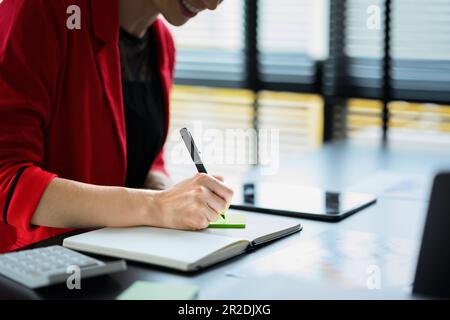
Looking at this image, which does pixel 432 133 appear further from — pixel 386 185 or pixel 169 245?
pixel 169 245

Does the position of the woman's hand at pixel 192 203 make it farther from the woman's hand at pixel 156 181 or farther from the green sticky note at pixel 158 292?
the woman's hand at pixel 156 181

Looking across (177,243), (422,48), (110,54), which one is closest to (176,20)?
(110,54)

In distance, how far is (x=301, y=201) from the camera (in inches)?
64.0

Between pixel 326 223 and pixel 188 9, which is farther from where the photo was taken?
pixel 188 9

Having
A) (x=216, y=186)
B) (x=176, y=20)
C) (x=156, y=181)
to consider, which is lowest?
(x=156, y=181)

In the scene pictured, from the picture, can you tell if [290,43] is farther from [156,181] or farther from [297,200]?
[297,200]

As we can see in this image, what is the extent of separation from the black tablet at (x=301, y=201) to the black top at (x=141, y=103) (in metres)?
0.27

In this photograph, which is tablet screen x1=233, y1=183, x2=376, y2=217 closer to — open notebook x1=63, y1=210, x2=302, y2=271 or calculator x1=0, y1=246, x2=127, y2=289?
open notebook x1=63, y1=210, x2=302, y2=271

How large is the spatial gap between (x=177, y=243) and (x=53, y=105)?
0.47m

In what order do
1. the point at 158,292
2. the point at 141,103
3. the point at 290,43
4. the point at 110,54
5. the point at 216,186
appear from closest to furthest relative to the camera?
the point at 158,292, the point at 216,186, the point at 110,54, the point at 141,103, the point at 290,43

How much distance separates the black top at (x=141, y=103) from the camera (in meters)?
1.79

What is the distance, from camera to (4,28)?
1454mm

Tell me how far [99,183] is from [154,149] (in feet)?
0.87
